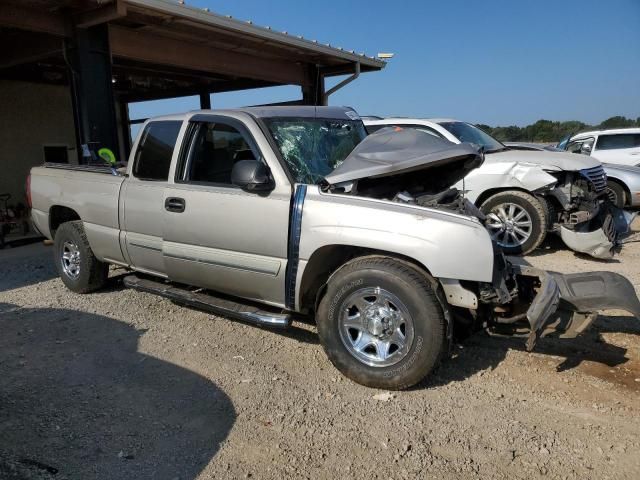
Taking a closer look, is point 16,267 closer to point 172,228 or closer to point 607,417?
point 172,228

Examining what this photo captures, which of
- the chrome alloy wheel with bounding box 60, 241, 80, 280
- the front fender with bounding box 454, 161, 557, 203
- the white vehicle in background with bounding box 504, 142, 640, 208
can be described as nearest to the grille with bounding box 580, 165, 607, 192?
the front fender with bounding box 454, 161, 557, 203

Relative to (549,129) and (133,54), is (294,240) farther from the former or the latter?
(549,129)

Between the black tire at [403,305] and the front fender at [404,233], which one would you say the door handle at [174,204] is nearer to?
the front fender at [404,233]

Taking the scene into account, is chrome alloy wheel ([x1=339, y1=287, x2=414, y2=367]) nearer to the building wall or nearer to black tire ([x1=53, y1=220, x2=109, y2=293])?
black tire ([x1=53, y1=220, x2=109, y2=293])

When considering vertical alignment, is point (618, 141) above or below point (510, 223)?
above

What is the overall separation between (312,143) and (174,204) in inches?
51.2

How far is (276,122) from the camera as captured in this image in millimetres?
4203

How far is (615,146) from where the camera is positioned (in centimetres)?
1384

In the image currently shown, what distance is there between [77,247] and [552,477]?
5044 mm

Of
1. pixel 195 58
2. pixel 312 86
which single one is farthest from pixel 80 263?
pixel 312 86

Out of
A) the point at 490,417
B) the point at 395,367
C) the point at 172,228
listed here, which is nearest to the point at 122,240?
the point at 172,228

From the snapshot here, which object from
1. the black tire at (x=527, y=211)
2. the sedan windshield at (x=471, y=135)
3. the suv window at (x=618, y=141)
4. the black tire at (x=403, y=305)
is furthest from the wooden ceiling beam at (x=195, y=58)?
the suv window at (x=618, y=141)

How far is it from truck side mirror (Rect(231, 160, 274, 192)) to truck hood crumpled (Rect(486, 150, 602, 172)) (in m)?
4.50

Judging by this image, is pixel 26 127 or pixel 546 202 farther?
pixel 26 127
